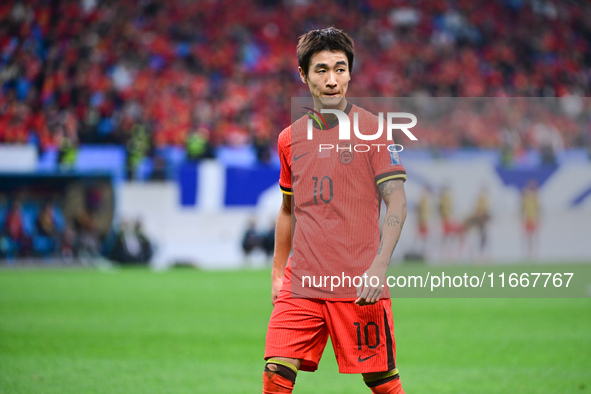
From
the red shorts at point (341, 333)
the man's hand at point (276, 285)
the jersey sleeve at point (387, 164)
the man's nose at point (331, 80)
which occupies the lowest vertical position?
the red shorts at point (341, 333)

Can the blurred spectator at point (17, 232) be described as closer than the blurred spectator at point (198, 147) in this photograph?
Yes

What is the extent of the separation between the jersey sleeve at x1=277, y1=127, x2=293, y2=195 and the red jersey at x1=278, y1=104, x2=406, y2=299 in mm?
139

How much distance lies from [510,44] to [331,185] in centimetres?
2293

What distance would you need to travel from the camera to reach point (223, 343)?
7641 mm

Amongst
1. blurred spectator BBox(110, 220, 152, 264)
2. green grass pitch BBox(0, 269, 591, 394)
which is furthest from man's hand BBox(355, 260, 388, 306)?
blurred spectator BBox(110, 220, 152, 264)

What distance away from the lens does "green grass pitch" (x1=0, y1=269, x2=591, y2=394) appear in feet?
18.4

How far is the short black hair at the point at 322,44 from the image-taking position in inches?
125

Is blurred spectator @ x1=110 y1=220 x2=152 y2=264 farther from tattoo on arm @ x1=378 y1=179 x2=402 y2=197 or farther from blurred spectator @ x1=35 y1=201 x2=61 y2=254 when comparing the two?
tattoo on arm @ x1=378 y1=179 x2=402 y2=197

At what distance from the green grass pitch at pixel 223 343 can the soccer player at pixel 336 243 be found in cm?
234

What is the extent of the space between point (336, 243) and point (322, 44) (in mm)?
853

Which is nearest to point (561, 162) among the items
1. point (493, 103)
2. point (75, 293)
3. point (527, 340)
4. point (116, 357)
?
point (493, 103)

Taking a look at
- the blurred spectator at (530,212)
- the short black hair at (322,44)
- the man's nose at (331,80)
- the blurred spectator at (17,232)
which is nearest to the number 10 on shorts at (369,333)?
the man's nose at (331,80)

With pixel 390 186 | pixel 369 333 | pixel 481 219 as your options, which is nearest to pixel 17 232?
pixel 481 219

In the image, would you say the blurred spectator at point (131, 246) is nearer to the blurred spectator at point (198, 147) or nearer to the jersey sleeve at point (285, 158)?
the blurred spectator at point (198, 147)
